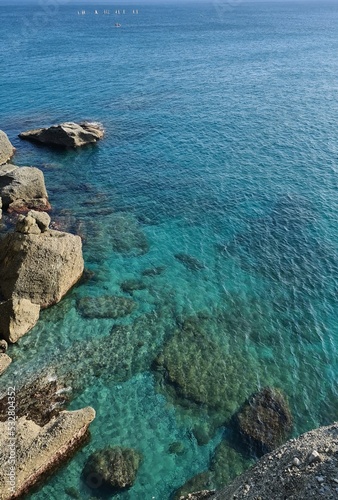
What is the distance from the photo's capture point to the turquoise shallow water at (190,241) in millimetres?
26641

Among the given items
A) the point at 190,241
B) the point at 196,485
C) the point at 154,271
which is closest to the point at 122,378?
the point at 196,485

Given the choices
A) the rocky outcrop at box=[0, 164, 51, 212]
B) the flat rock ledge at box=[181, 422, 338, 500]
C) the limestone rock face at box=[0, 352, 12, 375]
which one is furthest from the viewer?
the rocky outcrop at box=[0, 164, 51, 212]

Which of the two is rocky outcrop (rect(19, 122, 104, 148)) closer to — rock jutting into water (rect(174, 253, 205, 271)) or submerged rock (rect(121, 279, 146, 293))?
rock jutting into water (rect(174, 253, 205, 271))

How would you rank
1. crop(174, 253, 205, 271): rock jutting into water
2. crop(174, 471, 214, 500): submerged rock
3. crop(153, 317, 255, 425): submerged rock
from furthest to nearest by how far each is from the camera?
crop(174, 253, 205, 271): rock jutting into water, crop(153, 317, 255, 425): submerged rock, crop(174, 471, 214, 500): submerged rock

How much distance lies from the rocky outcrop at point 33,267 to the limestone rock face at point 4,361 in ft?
6.94

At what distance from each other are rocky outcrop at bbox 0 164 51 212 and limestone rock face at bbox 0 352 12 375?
20.8m

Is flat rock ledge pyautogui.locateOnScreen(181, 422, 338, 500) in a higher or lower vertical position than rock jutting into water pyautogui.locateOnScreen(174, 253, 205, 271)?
higher

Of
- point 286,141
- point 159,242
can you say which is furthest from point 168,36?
point 159,242

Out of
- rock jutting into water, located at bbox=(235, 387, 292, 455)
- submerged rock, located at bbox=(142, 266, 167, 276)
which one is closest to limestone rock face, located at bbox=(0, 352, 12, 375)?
submerged rock, located at bbox=(142, 266, 167, 276)

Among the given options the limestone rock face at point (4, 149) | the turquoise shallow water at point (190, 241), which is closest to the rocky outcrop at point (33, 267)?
the turquoise shallow water at point (190, 241)

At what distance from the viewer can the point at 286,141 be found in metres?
66.9

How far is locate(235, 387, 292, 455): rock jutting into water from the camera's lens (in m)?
24.8

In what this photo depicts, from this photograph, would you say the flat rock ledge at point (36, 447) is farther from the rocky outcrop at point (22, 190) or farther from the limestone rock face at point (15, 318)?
the rocky outcrop at point (22, 190)

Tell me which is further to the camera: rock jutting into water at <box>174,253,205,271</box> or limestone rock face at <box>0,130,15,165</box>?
limestone rock face at <box>0,130,15,165</box>
